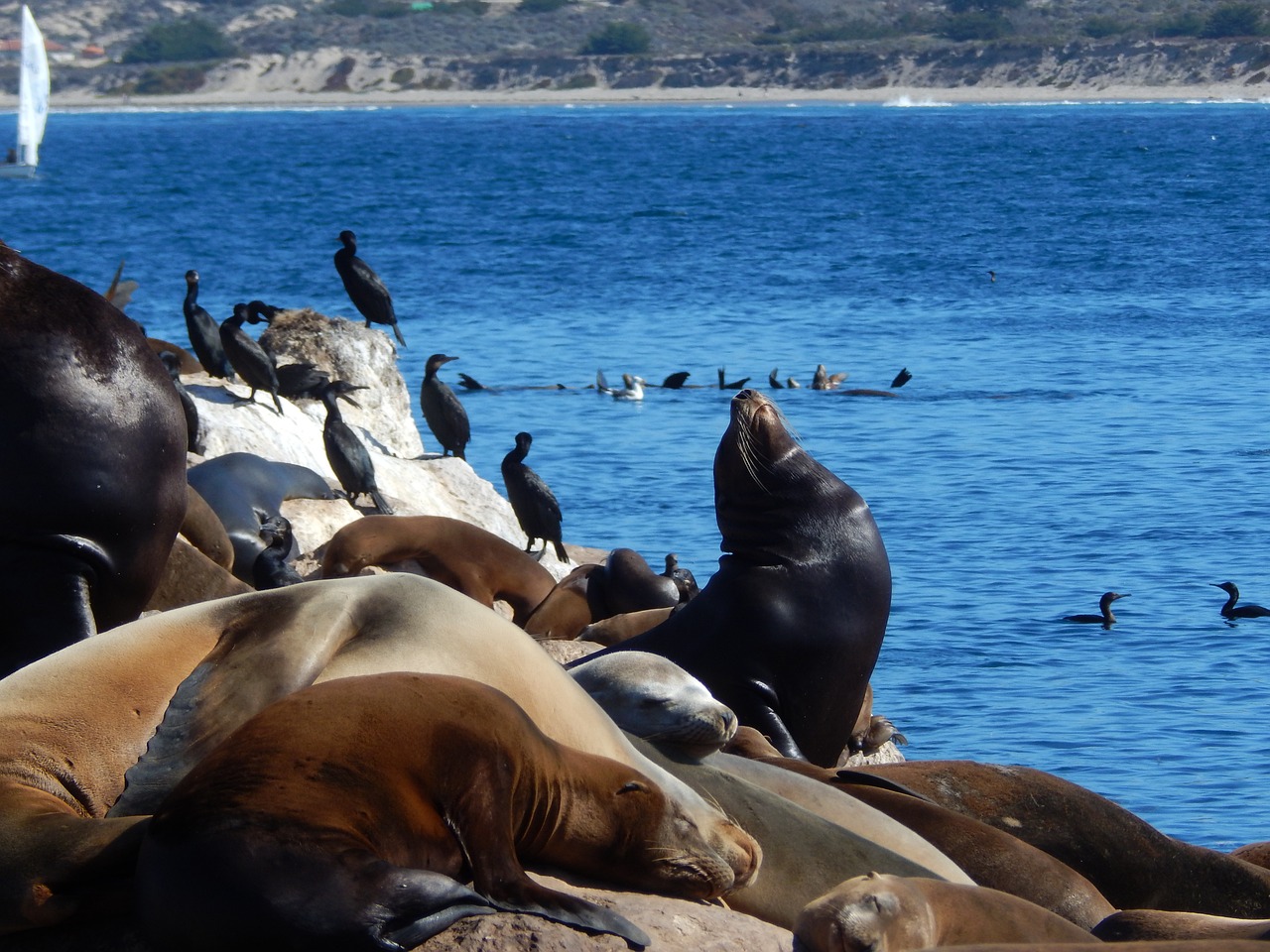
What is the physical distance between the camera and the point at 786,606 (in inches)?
229

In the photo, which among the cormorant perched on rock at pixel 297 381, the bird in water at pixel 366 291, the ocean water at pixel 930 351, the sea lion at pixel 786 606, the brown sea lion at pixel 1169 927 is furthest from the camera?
the bird in water at pixel 366 291

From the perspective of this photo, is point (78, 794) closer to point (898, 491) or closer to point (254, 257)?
point (898, 491)

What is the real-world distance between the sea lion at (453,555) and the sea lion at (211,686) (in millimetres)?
5080

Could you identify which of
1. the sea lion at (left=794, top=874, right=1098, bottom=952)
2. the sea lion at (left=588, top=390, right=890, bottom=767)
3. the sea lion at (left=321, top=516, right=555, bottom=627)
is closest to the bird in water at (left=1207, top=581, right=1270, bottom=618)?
the sea lion at (left=321, top=516, right=555, bottom=627)

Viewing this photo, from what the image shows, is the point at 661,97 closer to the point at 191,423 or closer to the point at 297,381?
the point at 297,381

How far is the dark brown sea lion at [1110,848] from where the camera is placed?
4258 millimetres

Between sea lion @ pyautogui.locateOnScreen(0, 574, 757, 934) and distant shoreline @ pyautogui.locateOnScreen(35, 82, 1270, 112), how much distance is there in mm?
103078

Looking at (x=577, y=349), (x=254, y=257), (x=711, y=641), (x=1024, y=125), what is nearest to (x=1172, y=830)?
(x=711, y=641)

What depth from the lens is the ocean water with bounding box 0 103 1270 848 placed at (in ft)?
32.9

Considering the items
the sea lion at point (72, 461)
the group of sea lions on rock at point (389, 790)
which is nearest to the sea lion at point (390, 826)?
the group of sea lions on rock at point (389, 790)

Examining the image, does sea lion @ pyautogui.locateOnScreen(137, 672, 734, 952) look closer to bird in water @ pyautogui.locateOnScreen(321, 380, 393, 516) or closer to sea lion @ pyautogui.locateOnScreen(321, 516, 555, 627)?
sea lion @ pyautogui.locateOnScreen(321, 516, 555, 627)

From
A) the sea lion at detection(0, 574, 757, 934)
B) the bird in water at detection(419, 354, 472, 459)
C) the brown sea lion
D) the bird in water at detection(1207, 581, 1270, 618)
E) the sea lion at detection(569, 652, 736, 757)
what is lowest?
the bird in water at detection(1207, 581, 1270, 618)

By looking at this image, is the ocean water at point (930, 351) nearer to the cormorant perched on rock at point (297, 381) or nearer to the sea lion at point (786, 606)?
the sea lion at point (786, 606)

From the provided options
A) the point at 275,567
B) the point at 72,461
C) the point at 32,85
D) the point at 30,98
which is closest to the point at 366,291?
the point at 275,567
